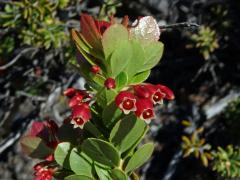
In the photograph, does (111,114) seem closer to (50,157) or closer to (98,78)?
(98,78)

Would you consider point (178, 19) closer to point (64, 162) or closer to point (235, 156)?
point (235, 156)

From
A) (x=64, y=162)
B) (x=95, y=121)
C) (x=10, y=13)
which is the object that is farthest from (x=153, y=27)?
(x=10, y=13)

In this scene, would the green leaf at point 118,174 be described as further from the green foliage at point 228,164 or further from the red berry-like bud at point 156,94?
the green foliage at point 228,164

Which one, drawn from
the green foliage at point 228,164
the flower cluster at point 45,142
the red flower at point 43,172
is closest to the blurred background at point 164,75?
the green foliage at point 228,164

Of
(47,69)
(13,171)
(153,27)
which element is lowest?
(13,171)

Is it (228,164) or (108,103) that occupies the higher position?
(108,103)

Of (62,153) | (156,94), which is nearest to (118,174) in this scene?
(62,153)
